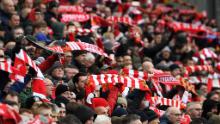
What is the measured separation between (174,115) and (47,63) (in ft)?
7.80

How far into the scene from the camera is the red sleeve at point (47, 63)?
686 inches

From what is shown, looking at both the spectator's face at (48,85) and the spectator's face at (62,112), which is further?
the spectator's face at (48,85)

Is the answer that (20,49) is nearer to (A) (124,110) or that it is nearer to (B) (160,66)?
(A) (124,110)

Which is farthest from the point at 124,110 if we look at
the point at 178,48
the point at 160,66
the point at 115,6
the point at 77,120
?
the point at 115,6

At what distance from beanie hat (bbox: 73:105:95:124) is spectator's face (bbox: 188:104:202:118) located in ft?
13.4

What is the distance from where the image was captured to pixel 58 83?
16.6 meters

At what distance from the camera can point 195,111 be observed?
1836 cm

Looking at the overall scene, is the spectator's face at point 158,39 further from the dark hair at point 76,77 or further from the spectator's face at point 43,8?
the dark hair at point 76,77

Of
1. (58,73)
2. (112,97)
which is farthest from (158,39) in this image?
(112,97)

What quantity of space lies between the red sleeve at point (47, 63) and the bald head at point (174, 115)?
2.17 m

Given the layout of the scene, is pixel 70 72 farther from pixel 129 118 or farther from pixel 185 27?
pixel 185 27

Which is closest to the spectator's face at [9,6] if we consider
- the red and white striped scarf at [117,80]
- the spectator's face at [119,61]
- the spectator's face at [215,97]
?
the spectator's face at [119,61]

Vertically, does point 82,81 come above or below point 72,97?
above

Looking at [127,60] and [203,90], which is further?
[203,90]
